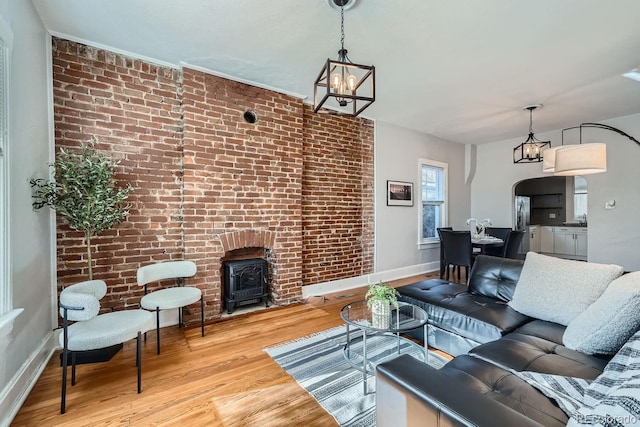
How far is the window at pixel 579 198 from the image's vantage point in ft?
24.6

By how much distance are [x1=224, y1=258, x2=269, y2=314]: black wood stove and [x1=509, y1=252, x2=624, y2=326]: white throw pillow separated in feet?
8.60

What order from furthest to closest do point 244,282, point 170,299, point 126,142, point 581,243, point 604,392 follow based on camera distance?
point 581,243
point 244,282
point 126,142
point 170,299
point 604,392

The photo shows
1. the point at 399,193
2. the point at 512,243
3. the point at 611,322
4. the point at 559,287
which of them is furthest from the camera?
the point at 399,193

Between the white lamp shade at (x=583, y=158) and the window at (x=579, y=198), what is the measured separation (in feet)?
21.4

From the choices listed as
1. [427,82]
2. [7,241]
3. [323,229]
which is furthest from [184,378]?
[427,82]

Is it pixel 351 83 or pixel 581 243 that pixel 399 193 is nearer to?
pixel 351 83

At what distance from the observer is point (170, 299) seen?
8.07 ft

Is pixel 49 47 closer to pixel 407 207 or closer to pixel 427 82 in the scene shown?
pixel 427 82

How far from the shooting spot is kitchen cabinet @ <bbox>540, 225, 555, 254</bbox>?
23.9ft

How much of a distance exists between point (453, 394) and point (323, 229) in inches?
132

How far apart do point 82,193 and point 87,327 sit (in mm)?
1107

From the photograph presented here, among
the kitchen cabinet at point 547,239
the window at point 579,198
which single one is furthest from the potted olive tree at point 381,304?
Result: the window at point 579,198

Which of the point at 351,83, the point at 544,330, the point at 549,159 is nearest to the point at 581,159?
the point at 549,159

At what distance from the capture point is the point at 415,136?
211 inches
